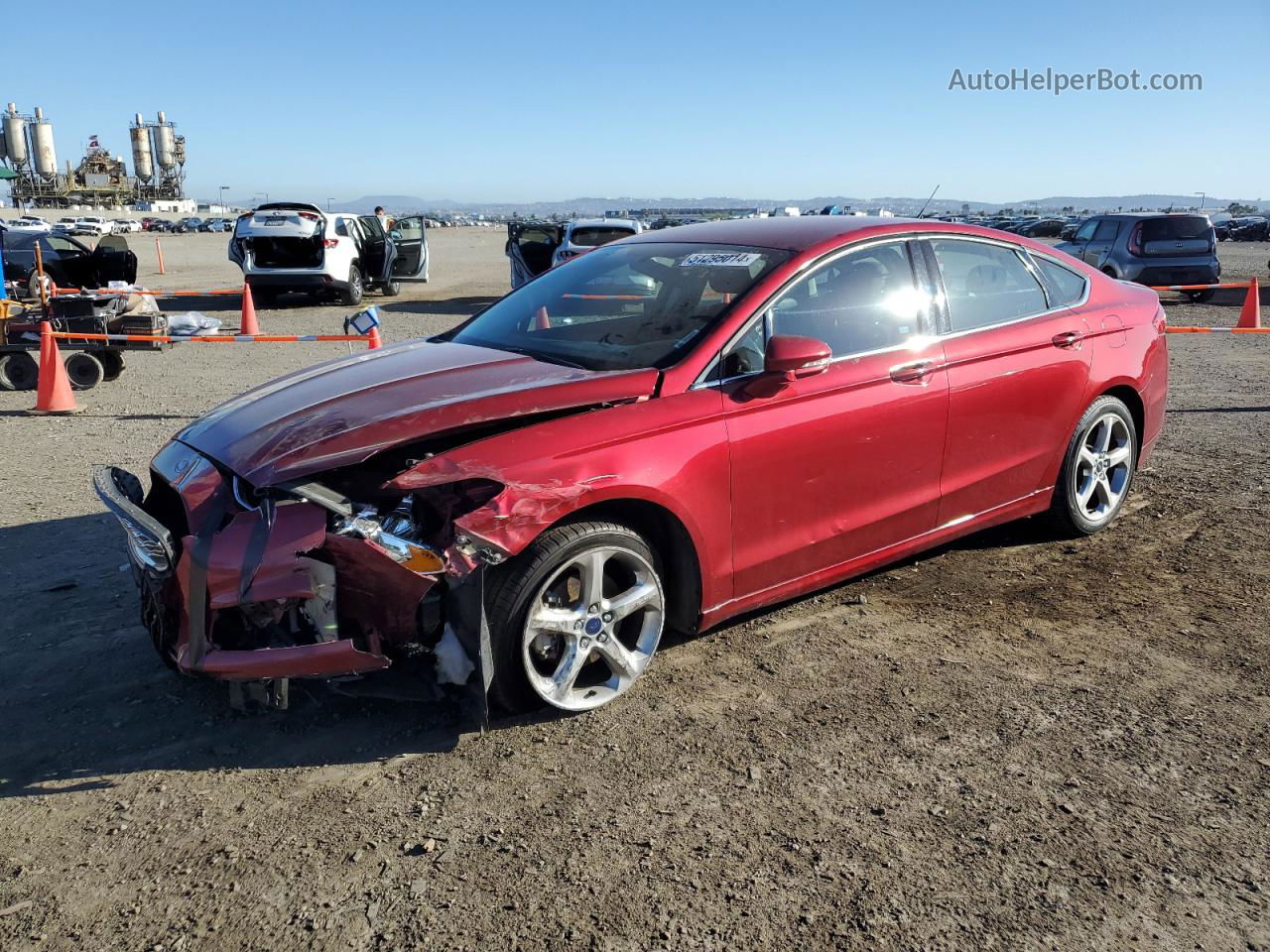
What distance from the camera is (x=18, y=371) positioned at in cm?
1020

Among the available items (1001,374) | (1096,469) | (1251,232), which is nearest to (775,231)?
(1001,374)

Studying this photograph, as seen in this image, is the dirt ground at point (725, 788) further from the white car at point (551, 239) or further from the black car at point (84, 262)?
the white car at point (551, 239)

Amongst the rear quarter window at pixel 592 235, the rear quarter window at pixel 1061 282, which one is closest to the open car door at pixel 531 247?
the rear quarter window at pixel 592 235

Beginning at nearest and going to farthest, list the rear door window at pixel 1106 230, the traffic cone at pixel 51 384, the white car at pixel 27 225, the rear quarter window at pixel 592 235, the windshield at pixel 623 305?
the windshield at pixel 623 305, the traffic cone at pixel 51 384, the rear quarter window at pixel 592 235, the rear door window at pixel 1106 230, the white car at pixel 27 225

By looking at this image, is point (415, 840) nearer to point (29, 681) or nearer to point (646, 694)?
point (646, 694)

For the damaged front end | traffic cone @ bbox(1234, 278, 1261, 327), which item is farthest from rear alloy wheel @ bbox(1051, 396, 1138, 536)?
traffic cone @ bbox(1234, 278, 1261, 327)

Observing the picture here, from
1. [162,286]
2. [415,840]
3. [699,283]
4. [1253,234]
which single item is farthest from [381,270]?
[1253,234]

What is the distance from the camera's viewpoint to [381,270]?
1995cm

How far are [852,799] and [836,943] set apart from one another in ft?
2.14

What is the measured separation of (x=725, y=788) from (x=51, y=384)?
8.33m

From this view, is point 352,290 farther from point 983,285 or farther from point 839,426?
point 839,426

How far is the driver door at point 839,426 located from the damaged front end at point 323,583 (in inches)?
44.3

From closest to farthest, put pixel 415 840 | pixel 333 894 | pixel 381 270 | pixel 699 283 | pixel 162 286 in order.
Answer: pixel 333 894, pixel 415 840, pixel 699 283, pixel 381 270, pixel 162 286

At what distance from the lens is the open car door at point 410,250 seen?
814 inches
